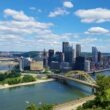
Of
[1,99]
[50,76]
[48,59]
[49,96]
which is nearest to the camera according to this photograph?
[1,99]

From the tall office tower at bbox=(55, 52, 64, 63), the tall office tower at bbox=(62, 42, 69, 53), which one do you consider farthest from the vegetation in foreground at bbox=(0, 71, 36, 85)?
the tall office tower at bbox=(62, 42, 69, 53)

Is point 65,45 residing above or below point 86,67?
above

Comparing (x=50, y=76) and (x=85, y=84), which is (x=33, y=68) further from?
(x=85, y=84)

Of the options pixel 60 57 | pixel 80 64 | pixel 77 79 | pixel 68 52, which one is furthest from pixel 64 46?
pixel 77 79

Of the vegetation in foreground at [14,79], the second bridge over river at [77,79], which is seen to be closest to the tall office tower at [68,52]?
the second bridge over river at [77,79]

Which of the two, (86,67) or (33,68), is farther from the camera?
(86,67)

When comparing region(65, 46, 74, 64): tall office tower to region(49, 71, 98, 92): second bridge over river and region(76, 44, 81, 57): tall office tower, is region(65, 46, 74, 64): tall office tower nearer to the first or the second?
region(76, 44, 81, 57): tall office tower

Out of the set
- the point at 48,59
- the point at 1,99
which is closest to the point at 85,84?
the point at 1,99

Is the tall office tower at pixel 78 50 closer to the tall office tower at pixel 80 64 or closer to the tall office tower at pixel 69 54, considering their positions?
the tall office tower at pixel 69 54

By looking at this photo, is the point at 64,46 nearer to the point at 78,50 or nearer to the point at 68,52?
the point at 68,52

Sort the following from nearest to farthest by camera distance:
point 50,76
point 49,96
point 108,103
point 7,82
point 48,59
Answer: point 108,103, point 49,96, point 7,82, point 50,76, point 48,59

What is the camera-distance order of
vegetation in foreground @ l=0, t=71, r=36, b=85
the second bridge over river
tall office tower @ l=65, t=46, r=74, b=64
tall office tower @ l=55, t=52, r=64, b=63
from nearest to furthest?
1. vegetation in foreground @ l=0, t=71, r=36, b=85
2. the second bridge over river
3. tall office tower @ l=55, t=52, r=64, b=63
4. tall office tower @ l=65, t=46, r=74, b=64
